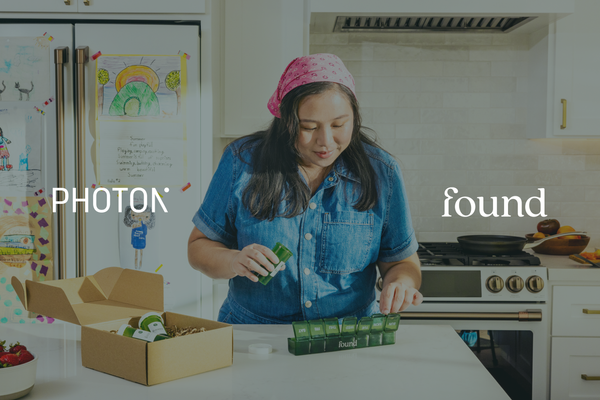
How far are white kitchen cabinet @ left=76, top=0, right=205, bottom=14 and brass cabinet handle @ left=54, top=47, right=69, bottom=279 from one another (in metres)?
0.09

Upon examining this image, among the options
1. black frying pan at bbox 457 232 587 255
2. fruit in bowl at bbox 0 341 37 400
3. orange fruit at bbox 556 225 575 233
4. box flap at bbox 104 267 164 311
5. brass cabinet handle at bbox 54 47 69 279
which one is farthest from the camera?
orange fruit at bbox 556 225 575 233

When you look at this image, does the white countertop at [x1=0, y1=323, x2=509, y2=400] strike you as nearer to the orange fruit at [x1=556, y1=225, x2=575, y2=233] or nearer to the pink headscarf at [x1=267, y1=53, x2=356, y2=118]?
the pink headscarf at [x1=267, y1=53, x2=356, y2=118]

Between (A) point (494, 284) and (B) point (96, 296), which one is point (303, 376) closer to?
(B) point (96, 296)

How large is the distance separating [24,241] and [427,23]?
217cm

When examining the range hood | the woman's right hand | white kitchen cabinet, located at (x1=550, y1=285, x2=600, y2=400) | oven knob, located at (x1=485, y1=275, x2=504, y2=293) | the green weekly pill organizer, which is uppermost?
the range hood

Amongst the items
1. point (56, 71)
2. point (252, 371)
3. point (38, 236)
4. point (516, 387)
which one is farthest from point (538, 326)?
point (56, 71)

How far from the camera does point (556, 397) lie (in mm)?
2365

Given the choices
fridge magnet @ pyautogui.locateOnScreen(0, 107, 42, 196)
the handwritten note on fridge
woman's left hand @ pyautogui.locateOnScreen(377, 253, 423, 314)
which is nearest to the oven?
woman's left hand @ pyautogui.locateOnScreen(377, 253, 423, 314)

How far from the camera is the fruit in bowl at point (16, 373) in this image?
84 centimetres

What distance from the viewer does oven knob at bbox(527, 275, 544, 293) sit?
231 cm

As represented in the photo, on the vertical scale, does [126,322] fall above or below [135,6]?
below

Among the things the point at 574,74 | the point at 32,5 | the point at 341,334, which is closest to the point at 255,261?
the point at 341,334

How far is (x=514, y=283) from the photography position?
2.32 m

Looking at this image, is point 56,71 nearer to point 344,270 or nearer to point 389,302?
point 344,270
